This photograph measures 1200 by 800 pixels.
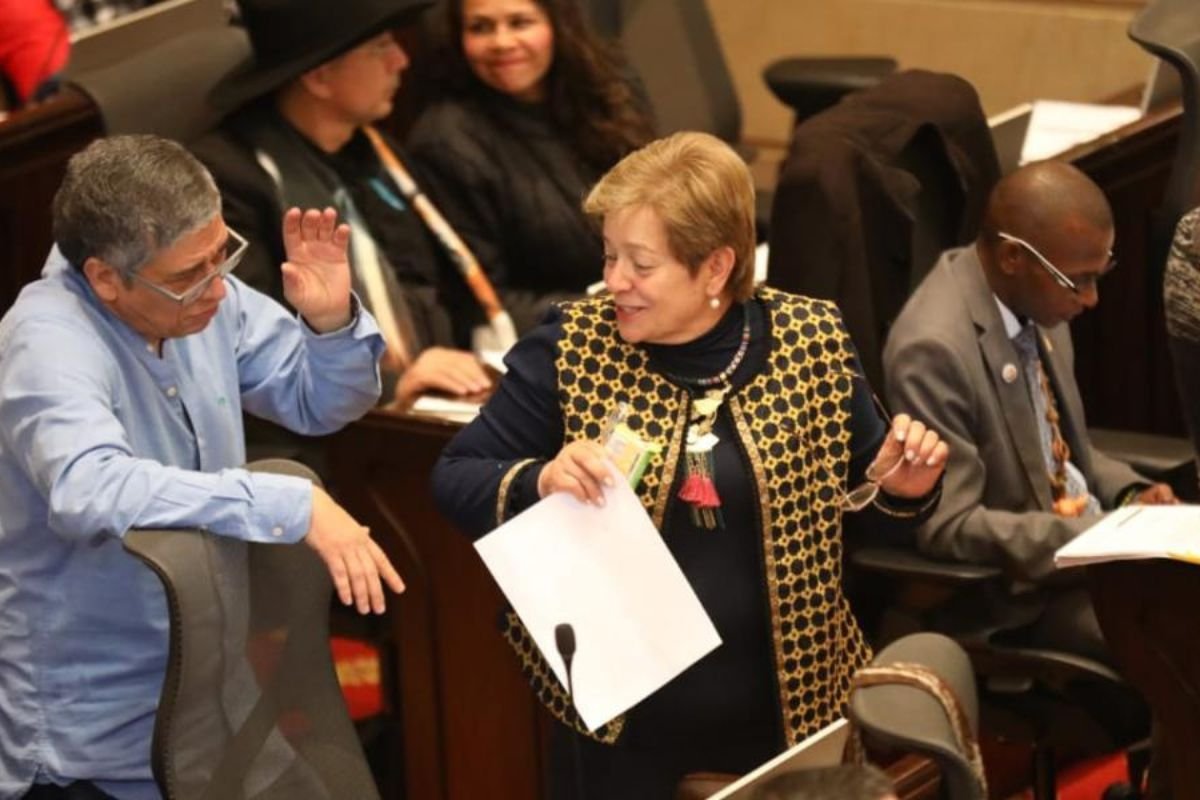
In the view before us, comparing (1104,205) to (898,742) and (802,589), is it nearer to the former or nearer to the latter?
(802,589)

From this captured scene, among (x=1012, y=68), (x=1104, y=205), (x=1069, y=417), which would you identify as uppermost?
(x=1104, y=205)

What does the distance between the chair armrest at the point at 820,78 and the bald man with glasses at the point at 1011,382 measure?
6.22ft

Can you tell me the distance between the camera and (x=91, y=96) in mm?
4387

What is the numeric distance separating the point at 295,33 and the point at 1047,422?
58.2 inches

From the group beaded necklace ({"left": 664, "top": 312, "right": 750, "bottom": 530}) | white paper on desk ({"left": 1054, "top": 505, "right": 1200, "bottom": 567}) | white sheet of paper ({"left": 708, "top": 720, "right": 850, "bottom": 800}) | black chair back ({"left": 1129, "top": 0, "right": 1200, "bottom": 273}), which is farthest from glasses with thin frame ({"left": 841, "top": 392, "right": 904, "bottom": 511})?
black chair back ({"left": 1129, "top": 0, "right": 1200, "bottom": 273})

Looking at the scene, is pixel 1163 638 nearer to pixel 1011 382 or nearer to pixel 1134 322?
pixel 1011 382

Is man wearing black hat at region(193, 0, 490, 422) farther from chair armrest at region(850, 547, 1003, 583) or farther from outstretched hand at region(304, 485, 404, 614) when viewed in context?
outstretched hand at region(304, 485, 404, 614)

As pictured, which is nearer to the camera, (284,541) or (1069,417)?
(284,541)

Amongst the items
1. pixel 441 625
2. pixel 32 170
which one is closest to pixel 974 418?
pixel 441 625

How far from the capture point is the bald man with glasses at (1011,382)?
13.0 ft

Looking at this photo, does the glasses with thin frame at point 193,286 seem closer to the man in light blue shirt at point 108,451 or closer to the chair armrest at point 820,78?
the man in light blue shirt at point 108,451

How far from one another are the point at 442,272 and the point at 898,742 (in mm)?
2476

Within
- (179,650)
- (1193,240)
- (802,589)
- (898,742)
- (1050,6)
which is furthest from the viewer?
(1050,6)

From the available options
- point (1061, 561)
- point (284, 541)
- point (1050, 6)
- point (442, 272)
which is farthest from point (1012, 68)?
point (284, 541)
